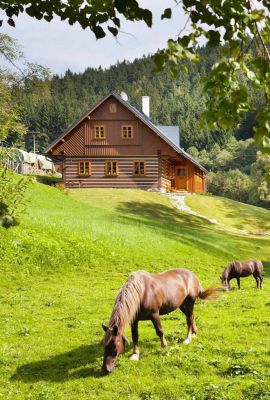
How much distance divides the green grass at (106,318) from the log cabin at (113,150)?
828 inches

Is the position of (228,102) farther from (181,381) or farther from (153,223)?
(153,223)

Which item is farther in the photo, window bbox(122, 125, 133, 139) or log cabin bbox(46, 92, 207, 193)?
window bbox(122, 125, 133, 139)

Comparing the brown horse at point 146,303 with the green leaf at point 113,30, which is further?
the brown horse at point 146,303

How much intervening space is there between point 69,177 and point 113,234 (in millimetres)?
27928

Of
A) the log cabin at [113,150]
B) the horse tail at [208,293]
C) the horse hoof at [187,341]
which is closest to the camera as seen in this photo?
the horse hoof at [187,341]

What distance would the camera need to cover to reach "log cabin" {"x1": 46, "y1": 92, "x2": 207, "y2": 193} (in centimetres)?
5681

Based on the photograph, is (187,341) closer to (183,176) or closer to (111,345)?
(111,345)

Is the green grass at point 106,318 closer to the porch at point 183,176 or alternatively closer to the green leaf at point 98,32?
the green leaf at point 98,32

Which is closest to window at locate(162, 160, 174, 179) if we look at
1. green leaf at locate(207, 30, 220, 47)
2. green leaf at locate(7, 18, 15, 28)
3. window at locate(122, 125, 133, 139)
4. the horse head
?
window at locate(122, 125, 133, 139)

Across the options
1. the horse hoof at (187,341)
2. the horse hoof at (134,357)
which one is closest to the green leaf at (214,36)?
the horse hoof at (134,357)

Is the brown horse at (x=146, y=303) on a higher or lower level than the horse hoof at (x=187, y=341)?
higher

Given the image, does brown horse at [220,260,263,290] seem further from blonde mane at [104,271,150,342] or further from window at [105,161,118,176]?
window at [105,161,118,176]

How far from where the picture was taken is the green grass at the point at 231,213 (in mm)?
50906

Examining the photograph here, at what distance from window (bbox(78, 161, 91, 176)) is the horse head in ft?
161
